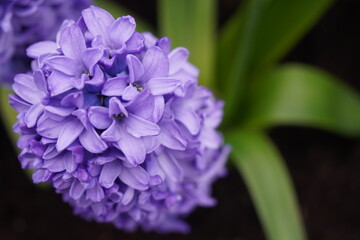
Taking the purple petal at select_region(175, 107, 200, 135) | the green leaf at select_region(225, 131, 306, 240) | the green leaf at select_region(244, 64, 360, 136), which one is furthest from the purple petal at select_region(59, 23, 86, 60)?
the green leaf at select_region(244, 64, 360, 136)

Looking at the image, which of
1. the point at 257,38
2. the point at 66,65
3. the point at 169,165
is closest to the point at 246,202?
the point at 257,38

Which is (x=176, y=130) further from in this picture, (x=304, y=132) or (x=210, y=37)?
(x=304, y=132)

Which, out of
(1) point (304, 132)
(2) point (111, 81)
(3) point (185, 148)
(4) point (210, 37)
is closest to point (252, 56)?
(4) point (210, 37)

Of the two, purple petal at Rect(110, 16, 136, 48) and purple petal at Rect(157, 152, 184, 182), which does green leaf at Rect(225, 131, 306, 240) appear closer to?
purple petal at Rect(157, 152, 184, 182)

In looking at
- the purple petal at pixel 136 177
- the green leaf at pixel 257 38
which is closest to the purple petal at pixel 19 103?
the purple petal at pixel 136 177

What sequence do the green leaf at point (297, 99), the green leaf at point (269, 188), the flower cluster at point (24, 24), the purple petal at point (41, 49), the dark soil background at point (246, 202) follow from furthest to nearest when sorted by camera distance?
the dark soil background at point (246, 202) < the green leaf at point (297, 99) < the green leaf at point (269, 188) < the flower cluster at point (24, 24) < the purple petal at point (41, 49)

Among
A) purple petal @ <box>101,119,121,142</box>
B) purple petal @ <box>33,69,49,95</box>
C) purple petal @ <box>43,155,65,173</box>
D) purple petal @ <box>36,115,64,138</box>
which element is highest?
purple petal @ <box>33,69,49,95</box>

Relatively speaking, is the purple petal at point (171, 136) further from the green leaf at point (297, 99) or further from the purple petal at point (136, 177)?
the green leaf at point (297, 99)

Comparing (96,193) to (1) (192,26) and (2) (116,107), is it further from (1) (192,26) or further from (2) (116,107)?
(1) (192,26)
